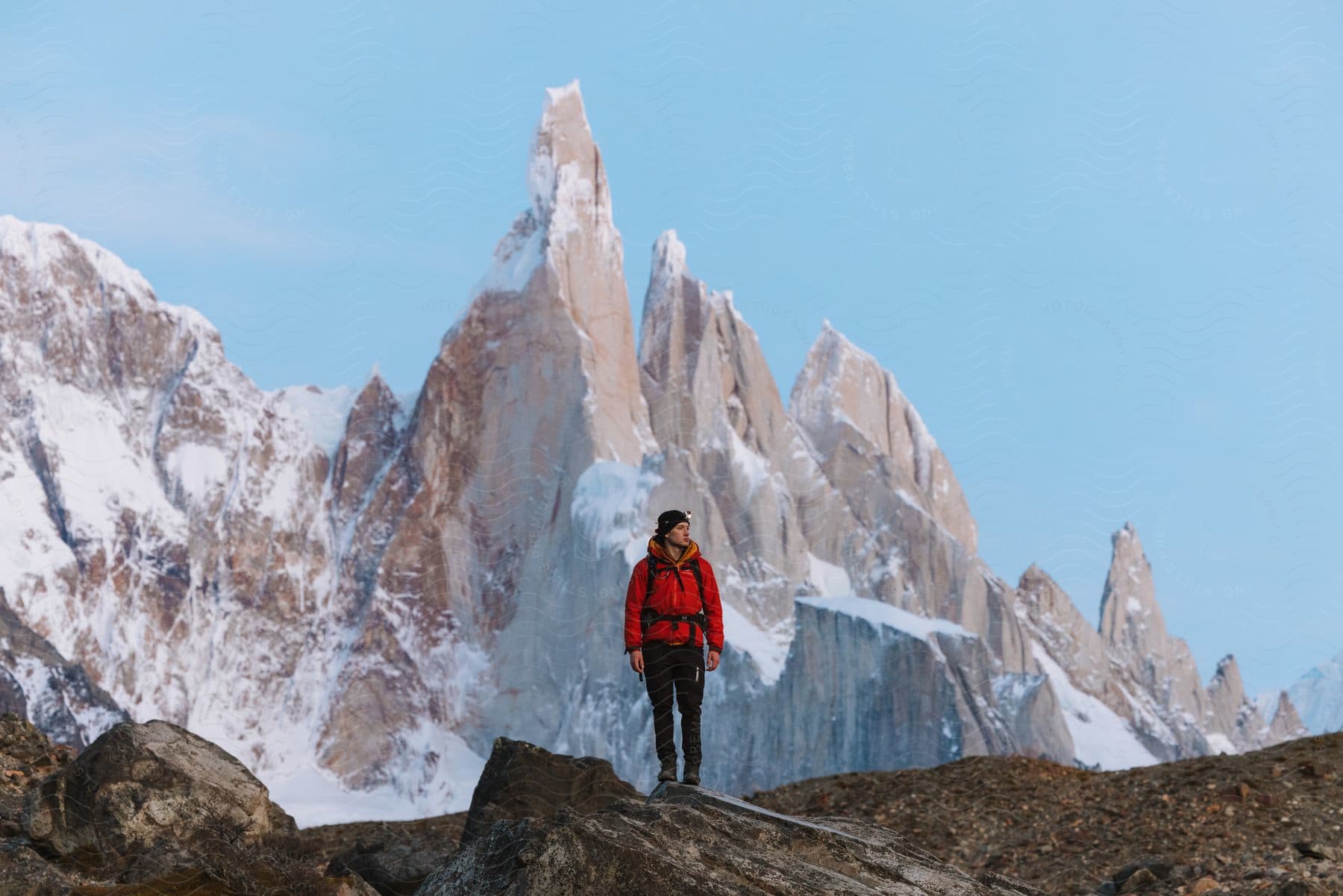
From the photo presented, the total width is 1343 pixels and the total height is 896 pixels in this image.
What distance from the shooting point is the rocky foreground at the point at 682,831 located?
31.9 feet

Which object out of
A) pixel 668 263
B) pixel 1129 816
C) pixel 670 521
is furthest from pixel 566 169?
pixel 670 521

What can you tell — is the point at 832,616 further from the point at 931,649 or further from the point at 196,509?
the point at 196,509

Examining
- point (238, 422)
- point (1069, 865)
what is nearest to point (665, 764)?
point (1069, 865)

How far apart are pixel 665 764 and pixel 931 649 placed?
130 m

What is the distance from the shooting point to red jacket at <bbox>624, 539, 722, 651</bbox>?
Result: 1304cm

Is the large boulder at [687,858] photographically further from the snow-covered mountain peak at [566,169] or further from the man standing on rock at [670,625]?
the snow-covered mountain peak at [566,169]

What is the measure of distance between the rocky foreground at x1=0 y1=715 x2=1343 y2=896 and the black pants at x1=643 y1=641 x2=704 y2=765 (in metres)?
0.62

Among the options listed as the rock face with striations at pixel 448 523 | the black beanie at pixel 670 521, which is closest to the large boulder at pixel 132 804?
the black beanie at pixel 670 521

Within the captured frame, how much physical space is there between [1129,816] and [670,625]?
8669 mm

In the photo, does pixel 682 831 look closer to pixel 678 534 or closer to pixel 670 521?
pixel 678 534

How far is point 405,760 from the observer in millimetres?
173125

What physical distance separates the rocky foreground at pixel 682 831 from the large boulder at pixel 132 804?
2 cm

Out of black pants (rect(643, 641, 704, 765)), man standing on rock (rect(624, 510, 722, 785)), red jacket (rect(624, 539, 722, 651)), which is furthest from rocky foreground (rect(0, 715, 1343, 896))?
red jacket (rect(624, 539, 722, 651))

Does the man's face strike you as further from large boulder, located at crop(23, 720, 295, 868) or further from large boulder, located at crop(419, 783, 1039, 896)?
large boulder, located at crop(23, 720, 295, 868)
